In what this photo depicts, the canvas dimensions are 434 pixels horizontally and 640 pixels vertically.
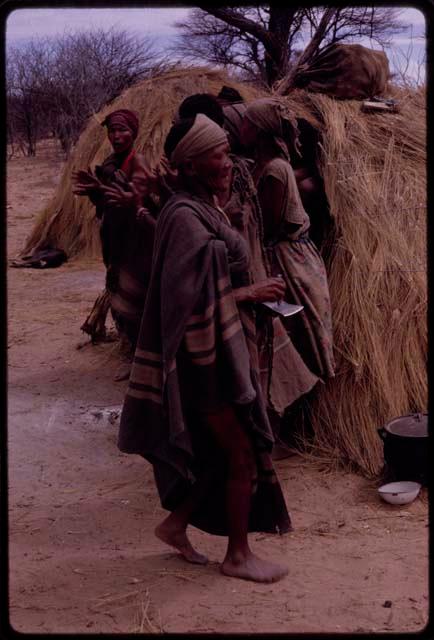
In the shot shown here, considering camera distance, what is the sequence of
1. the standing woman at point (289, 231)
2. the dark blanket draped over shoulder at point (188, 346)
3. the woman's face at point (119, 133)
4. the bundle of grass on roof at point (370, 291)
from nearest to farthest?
1. the dark blanket draped over shoulder at point (188, 346)
2. the standing woman at point (289, 231)
3. the bundle of grass on roof at point (370, 291)
4. the woman's face at point (119, 133)

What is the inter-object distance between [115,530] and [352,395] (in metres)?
1.44

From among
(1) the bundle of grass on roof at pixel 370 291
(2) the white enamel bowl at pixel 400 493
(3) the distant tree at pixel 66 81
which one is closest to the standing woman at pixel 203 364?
(2) the white enamel bowl at pixel 400 493

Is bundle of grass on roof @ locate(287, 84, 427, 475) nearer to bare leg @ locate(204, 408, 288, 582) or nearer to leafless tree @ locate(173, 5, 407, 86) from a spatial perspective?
bare leg @ locate(204, 408, 288, 582)

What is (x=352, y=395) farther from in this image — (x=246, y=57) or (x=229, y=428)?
(x=246, y=57)

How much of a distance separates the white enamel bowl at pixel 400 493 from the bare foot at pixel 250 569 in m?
0.94

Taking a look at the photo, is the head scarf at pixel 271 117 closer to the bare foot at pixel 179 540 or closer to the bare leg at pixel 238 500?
the bare leg at pixel 238 500

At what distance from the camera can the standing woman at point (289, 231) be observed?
412 centimetres

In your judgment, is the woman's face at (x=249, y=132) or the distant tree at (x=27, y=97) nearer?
the woman's face at (x=249, y=132)

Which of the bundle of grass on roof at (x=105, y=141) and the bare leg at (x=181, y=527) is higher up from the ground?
the bundle of grass on roof at (x=105, y=141)

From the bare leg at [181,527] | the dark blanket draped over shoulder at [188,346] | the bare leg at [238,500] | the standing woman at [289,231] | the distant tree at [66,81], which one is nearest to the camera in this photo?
the dark blanket draped over shoulder at [188,346]

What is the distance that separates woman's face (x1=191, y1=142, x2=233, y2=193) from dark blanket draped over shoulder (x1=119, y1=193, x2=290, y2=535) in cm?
9

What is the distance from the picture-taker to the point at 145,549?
361cm

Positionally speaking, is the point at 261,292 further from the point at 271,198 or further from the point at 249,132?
the point at 249,132

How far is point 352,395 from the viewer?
452 cm
